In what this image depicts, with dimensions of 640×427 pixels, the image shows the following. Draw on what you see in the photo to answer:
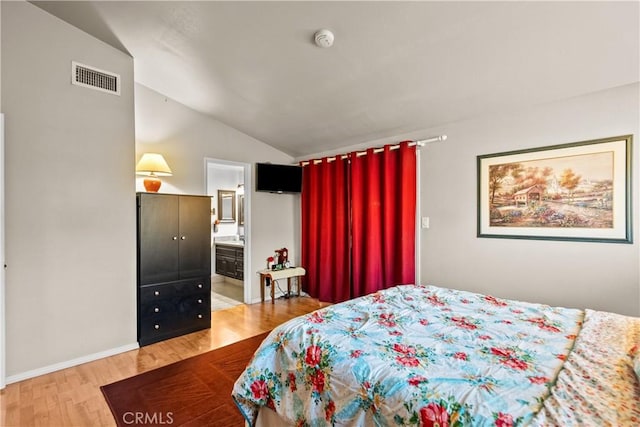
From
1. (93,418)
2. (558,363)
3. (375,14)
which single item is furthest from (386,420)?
(375,14)

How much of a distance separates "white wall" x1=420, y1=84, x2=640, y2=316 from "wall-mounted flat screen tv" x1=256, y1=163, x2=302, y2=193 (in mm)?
1999

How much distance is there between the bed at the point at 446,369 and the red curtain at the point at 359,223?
5.82 ft

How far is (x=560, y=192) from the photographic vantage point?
268 cm

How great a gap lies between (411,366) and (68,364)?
2.95 meters

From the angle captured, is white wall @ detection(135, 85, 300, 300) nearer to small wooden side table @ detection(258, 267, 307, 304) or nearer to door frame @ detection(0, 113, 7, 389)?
small wooden side table @ detection(258, 267, 307, 304)

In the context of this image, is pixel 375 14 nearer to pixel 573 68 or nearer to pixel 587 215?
pixel 573 68

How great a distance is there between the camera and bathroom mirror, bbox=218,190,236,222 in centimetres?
619

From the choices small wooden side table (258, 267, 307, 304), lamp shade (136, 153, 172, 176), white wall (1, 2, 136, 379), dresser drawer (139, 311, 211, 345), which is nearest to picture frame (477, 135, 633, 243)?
small wooden side table (258, 267, 307, 304)

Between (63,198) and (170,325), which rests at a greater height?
(63,198)

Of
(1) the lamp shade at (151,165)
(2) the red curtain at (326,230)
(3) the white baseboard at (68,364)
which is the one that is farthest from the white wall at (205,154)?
(3) the white baseboard at (68,364)

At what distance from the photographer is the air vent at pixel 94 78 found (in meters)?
2.70

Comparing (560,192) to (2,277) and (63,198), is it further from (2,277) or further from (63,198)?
(2,277)

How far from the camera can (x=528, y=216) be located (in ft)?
9.36

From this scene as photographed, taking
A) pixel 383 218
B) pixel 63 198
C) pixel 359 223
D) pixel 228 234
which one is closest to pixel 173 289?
pixel 63 198
